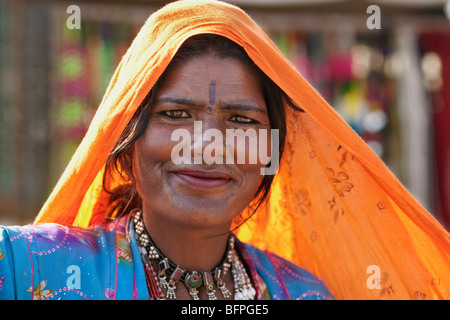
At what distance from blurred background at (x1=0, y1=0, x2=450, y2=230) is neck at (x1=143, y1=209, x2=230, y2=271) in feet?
9.12

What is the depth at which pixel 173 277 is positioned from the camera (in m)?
2.04

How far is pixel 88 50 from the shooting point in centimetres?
476

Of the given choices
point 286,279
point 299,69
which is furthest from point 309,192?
point 299,69

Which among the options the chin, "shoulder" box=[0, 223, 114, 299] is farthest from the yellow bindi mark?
"shoulder" box=[0, 223, 114, 299]

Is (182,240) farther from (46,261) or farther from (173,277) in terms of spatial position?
(46,261)

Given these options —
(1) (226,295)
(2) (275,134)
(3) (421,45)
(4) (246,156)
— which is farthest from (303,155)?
(3) (421,45)

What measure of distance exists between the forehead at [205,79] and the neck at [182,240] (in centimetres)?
44

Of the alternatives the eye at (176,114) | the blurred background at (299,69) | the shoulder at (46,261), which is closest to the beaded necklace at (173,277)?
the shoulder at (46,261)

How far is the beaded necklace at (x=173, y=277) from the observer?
2.02 metres

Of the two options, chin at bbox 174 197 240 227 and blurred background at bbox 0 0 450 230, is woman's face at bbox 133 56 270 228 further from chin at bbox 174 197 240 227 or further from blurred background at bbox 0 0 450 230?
blurred background at bbox 0 0 450 230

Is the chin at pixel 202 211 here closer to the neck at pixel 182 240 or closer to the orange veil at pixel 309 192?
the neck at pixel 182 240

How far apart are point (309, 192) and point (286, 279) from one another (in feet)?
1.09

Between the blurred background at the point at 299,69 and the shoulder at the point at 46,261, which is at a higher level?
the blurred background at the point at 299,69
